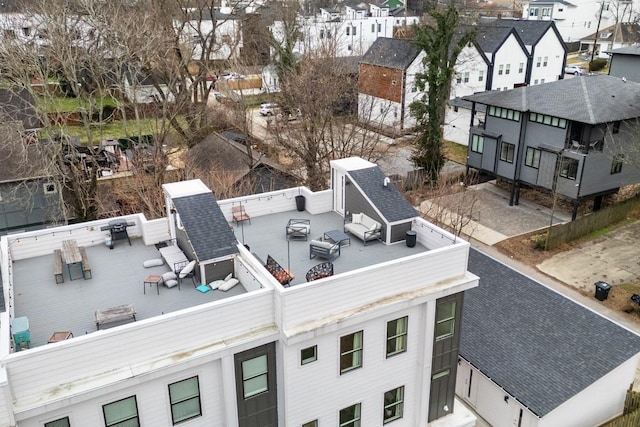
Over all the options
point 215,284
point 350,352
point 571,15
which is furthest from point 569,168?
point 571,15

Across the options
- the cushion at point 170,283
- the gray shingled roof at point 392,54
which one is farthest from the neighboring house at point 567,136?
the cushion at point 170,283

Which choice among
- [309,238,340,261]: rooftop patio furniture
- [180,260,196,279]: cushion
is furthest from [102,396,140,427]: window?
[309,238,340,261]: rooftop patio furniture

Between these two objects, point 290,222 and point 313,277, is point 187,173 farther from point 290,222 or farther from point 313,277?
point 313,277

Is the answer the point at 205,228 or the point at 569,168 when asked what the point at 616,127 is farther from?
the point at 205,228

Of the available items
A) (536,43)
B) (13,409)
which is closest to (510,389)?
(13,409)

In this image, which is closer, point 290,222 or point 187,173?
point 290,222

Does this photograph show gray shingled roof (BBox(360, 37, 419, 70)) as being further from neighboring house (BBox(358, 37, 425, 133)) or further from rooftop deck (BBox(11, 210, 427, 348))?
rooftop deck (BBox(11, 210, 427, 348))
